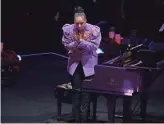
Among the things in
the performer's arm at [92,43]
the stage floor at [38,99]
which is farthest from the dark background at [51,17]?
the performer's arm at [92,43]

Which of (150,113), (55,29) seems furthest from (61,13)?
(150,113)

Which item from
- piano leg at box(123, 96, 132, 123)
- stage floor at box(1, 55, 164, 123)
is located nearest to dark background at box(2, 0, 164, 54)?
stage floor at box(1, 55, 164, 123)

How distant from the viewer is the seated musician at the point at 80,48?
659 cm

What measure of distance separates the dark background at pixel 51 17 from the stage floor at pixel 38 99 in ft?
5.07

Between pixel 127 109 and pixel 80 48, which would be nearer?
pixel 80 48

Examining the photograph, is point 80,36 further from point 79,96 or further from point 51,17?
point 51,17

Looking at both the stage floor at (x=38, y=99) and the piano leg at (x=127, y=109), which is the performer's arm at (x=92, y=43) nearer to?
the piano leg at (x=127, y=109)

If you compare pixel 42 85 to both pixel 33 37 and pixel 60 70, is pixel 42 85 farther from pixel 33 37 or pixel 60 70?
pixel 33 37

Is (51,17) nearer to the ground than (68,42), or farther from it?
farther from it

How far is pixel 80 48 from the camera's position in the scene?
6.62 m

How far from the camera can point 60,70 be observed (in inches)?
483

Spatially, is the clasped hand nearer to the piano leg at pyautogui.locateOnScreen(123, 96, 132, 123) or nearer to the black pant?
the black pant

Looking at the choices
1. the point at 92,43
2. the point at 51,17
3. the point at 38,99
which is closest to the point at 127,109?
the point at 92,43

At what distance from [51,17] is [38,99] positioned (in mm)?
5566
